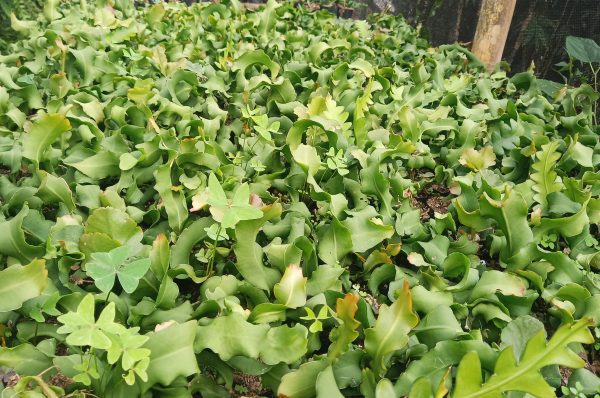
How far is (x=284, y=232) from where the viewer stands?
1.52 metres

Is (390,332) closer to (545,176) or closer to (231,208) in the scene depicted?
(231,208)

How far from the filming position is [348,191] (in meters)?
1.75

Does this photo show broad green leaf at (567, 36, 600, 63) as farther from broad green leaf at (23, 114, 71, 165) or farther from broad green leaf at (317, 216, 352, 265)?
broad green leaf at (23, 114, 71, 165)

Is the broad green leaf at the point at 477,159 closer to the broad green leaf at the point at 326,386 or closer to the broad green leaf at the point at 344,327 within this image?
the broad green leaf at the point at 344,327

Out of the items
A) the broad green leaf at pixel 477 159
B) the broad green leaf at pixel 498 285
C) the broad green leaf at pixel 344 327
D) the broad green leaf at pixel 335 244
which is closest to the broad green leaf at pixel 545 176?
the broad green leaf at pixel 477 159

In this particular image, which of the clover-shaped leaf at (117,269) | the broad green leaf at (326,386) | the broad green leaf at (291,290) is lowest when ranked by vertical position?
the broad green leaf at (326,386)

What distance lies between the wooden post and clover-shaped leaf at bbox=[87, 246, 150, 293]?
117 inches

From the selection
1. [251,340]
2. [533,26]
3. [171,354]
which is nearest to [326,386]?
[251,340]

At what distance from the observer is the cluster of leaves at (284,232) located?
1091 millimetres

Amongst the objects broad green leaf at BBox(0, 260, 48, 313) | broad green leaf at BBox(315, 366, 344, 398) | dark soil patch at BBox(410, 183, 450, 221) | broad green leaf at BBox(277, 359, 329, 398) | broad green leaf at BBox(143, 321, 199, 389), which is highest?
broad green leaf at BBox(0, 260, 48, 313)

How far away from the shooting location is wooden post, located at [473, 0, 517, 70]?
331 cm

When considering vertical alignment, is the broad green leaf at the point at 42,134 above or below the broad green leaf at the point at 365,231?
above

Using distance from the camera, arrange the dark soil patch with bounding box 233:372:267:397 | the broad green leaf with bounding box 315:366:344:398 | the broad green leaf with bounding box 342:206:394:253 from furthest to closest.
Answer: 1. the broad green leaf with bounding box 342:206:394:253
2. the dark soil patch with bounding box 233:372:267:397
3. the broad green leaf with bounding box 315:366:344:398

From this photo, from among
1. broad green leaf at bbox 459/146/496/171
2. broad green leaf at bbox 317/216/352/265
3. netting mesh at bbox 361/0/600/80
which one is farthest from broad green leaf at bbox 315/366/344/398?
netting mesh at bbox 361/0/600/80
